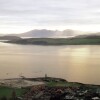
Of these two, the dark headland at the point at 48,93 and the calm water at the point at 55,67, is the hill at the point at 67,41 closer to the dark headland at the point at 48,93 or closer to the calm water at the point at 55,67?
the calm water at the point at 55,67

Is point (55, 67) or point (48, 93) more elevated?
point (48, 93)

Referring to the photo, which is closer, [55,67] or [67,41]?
[55,67]

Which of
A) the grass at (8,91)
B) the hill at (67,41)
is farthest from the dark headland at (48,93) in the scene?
the hill at (67,41)

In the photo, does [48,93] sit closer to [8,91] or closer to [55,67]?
[8,91]

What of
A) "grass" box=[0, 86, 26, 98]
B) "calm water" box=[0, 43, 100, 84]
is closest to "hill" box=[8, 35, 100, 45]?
"calm water" box=[0, 43, 100, 84]

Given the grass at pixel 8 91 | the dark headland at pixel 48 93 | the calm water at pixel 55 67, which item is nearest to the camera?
the dark headland at pixel 48 93

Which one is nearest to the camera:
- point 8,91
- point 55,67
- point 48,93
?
point 48,93

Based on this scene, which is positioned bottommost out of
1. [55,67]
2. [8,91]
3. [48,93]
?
[55,67]

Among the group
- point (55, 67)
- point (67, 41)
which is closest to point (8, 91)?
point (55, 67)

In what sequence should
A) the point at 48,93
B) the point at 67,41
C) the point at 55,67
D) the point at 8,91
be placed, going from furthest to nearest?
the point at 67,41
the point at 55,67
the point at 8,91
the point at 48,93

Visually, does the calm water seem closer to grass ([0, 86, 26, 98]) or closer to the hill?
grass ([0, 86, 26, 98])

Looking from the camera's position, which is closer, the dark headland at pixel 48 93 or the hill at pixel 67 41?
the dark headland at pixel 48 93
